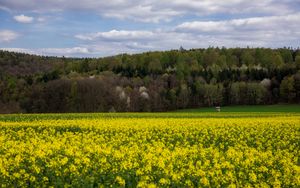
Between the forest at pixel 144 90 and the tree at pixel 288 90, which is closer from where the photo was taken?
the forest at pixel 144 90

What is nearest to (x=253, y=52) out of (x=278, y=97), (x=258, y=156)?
(x=278, y=97)

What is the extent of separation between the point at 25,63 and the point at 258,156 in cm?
12436

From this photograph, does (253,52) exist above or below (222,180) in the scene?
above

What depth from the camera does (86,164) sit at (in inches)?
460

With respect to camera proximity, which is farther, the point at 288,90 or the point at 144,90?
the point at 144,90

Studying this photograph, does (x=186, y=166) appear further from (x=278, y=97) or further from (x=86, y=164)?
(x=278, y=97)

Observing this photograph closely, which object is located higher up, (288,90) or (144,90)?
(144,90)

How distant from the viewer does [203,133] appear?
23.6 metres

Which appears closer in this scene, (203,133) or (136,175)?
(136,175)

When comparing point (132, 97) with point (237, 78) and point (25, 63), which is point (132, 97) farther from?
point (25, 63)

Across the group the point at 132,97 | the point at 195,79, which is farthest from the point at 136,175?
the point at 195,79

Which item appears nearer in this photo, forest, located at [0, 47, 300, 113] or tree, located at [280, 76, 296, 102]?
forest, located at [0, 47, 300, 113]

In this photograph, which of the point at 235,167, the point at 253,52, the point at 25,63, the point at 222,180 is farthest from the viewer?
the point at 253,52

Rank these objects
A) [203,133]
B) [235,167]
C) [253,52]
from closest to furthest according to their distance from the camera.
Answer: [235,167]
[203,133]
[253,52]
